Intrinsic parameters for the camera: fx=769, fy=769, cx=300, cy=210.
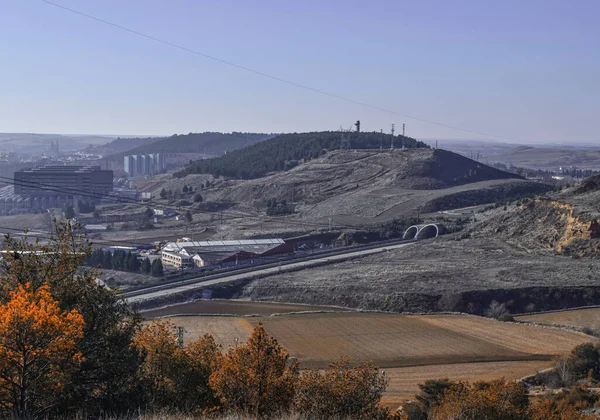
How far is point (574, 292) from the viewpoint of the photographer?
25.3 metres

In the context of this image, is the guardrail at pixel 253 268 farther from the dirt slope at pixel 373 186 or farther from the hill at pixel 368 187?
the dirt slope at pixel 373 186

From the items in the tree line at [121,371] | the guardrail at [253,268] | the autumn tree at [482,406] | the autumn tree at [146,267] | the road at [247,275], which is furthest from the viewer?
the autumn tree at [146,267]

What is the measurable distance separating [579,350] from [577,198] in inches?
873

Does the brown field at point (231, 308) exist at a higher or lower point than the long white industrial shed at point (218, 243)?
lower

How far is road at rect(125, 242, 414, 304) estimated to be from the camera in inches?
1033

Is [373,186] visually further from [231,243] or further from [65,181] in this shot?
[65,181]

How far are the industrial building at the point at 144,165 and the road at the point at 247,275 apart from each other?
71.1 m

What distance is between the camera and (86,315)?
8.71 metres

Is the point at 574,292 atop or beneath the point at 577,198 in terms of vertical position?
beneath

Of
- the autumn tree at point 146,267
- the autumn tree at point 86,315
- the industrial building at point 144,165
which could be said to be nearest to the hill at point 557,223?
the autumn tree at point 146,267

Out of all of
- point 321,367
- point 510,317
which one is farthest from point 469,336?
point 321,367

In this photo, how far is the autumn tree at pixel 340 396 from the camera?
8.31 m

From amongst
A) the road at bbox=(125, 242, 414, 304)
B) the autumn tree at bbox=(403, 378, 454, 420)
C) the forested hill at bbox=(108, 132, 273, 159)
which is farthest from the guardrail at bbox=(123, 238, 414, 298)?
the forested hill at bbox=(108, 132, 273, 159)

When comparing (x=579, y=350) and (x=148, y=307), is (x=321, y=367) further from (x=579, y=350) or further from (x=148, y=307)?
(x=148, y=307)
